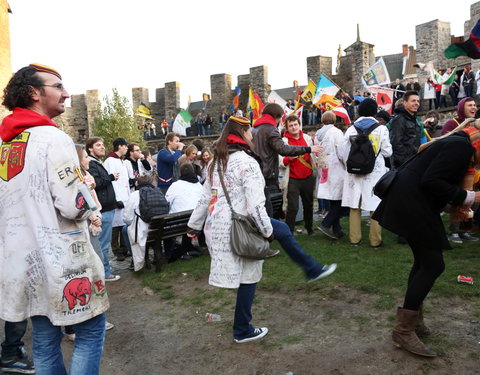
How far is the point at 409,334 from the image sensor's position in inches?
122

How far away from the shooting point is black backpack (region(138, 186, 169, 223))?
19.1 feet

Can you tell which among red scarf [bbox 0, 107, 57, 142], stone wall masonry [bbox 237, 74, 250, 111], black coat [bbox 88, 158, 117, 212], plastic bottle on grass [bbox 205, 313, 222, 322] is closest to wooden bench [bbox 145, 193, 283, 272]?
black coat [bbox 88, 158, 117, 212]

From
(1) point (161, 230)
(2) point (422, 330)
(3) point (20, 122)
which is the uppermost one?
(3) point (20, 122)

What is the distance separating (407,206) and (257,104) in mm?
13275

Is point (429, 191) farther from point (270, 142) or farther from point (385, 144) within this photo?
point (385, 144)

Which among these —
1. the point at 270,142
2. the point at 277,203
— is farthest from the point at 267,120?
the point at 277,203

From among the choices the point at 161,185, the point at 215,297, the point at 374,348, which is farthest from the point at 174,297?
the point at 161,185

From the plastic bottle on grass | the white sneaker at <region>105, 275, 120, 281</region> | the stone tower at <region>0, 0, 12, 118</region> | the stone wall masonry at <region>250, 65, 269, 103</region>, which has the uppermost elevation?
the stone tower at <region>0, 0, 12, 118</region>

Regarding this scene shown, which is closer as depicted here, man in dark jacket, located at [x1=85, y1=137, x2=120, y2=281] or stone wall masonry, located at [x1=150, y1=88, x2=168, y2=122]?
man in dark jacket, located at [x1=85, y1=137, x2=120, y2=281]

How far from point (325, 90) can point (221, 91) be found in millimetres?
15842

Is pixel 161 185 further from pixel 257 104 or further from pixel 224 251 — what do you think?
pixel 257 104

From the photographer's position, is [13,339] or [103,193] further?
[103,193]

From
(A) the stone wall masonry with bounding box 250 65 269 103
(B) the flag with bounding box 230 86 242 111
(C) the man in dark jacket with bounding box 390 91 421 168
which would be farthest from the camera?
(A) the stone wall masonry with bounding box 250 65 269 103

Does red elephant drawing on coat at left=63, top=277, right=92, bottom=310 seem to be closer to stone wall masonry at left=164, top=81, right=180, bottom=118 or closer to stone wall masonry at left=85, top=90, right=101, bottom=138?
stone wall masonry at left=164, top=81, right=180, bottom=118
